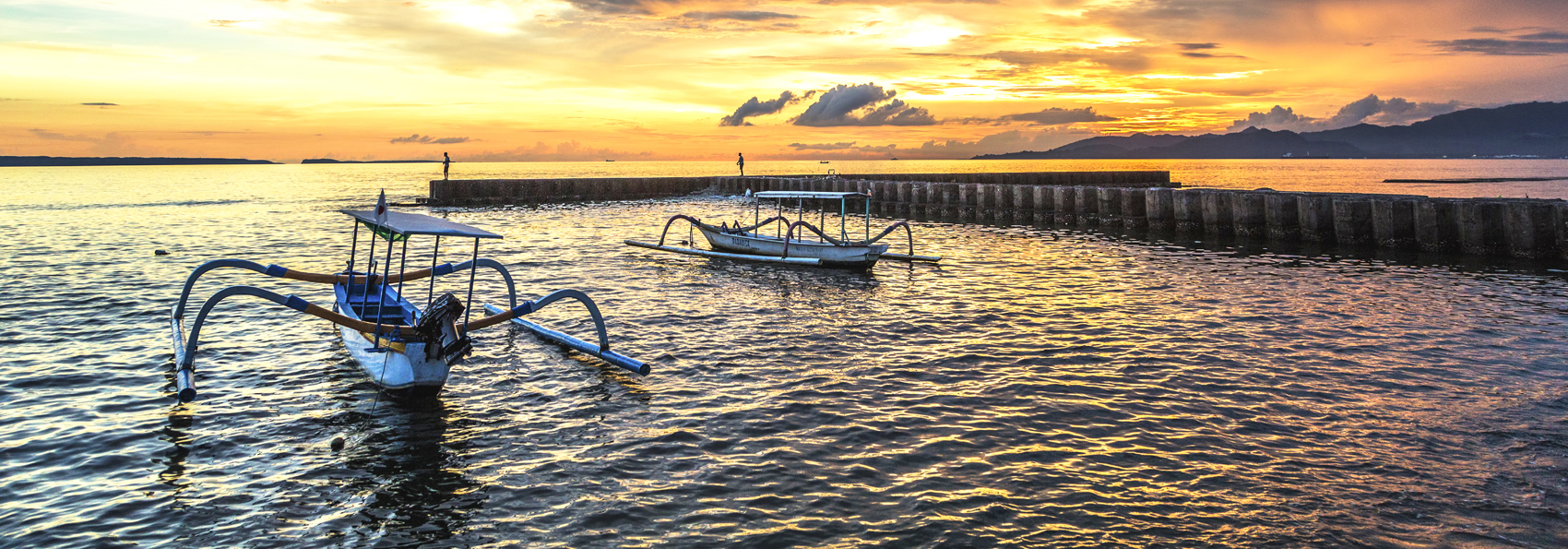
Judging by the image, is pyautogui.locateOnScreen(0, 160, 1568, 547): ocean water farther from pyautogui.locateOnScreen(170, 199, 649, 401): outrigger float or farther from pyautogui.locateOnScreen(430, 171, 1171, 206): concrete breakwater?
pyautogui.locateOnScreen(430, 171, 1171, 206): concrete breakwater

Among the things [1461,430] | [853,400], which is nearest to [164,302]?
[853,400]

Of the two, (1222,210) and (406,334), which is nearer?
(406,334)

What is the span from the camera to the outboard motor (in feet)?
38.4

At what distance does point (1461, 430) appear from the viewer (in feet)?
35.3

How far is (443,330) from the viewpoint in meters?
12.0

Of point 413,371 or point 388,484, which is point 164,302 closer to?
point 413,371

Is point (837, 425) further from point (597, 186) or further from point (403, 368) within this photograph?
point (597, 186)

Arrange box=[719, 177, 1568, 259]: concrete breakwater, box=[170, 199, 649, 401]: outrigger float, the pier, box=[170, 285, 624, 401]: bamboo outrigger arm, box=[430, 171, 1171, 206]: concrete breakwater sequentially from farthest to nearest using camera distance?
box=[430, 171, 1171, 206]: concrete breakwater
the pier
box=[719, 177, 1568, 259]: concrete breakwater
box=[170, 285, 624, 401]: bamboo outrigger arm
box=[170, 199, 649, 401]: outrigger float

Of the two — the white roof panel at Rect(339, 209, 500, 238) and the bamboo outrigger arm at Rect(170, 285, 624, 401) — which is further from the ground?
the white roof panel at Rect(339, 209, 500, 238)

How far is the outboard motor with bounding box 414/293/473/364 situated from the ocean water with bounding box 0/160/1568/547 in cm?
82

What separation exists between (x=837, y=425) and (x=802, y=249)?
15.6 metres

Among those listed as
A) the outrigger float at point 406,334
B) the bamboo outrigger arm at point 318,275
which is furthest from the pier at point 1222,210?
the outrigger float at point 406,334

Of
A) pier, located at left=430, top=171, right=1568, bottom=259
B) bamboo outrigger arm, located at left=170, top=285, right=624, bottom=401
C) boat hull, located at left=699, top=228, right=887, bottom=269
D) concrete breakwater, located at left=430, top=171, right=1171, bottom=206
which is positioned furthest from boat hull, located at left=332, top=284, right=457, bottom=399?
concrete breakwater, located at left=430, top=171, right=1171, bottom=206

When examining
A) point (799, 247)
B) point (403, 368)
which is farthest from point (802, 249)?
point (403, 368)
